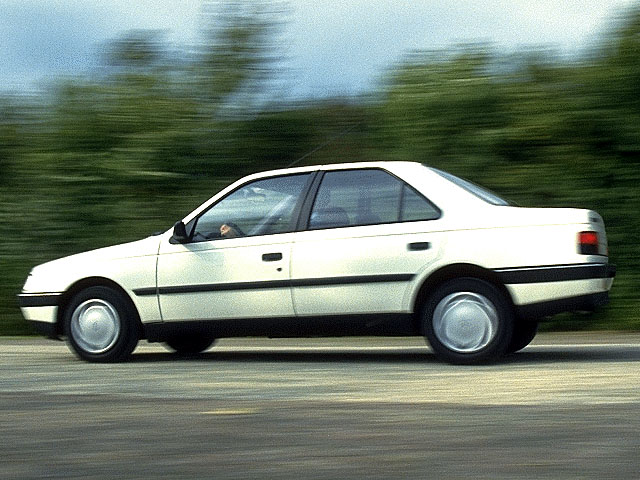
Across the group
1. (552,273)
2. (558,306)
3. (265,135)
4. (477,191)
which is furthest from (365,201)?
(265,135)

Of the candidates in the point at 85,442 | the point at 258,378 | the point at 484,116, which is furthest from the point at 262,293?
the point at 484,116

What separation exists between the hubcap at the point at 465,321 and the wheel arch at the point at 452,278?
0.47 feet

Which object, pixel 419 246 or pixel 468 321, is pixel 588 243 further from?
pixel 419 246

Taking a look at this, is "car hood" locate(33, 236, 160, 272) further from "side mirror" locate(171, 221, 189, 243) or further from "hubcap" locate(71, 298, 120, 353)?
"hubcap" locate(71, 298, 120, 353)

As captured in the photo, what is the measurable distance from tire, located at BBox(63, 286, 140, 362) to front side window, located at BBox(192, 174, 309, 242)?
2.78 ft

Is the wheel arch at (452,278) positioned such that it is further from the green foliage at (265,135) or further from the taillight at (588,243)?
the green foliage at (265,135)

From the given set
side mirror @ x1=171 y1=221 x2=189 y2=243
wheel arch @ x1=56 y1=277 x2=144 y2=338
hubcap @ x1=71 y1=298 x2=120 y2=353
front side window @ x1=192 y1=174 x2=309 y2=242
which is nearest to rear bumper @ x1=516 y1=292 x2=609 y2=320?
front side window @ x1=192 y1=174 x2=309 y2=242

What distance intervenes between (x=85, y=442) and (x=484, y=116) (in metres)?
9.88

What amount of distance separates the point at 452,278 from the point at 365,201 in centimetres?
88

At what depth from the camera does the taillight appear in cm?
852

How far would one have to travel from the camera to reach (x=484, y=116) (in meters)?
14.6

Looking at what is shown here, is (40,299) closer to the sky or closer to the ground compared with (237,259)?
closer to the ground

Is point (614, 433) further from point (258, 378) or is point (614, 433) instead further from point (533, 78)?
point (533, 78)

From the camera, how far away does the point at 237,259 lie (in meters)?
9.38
